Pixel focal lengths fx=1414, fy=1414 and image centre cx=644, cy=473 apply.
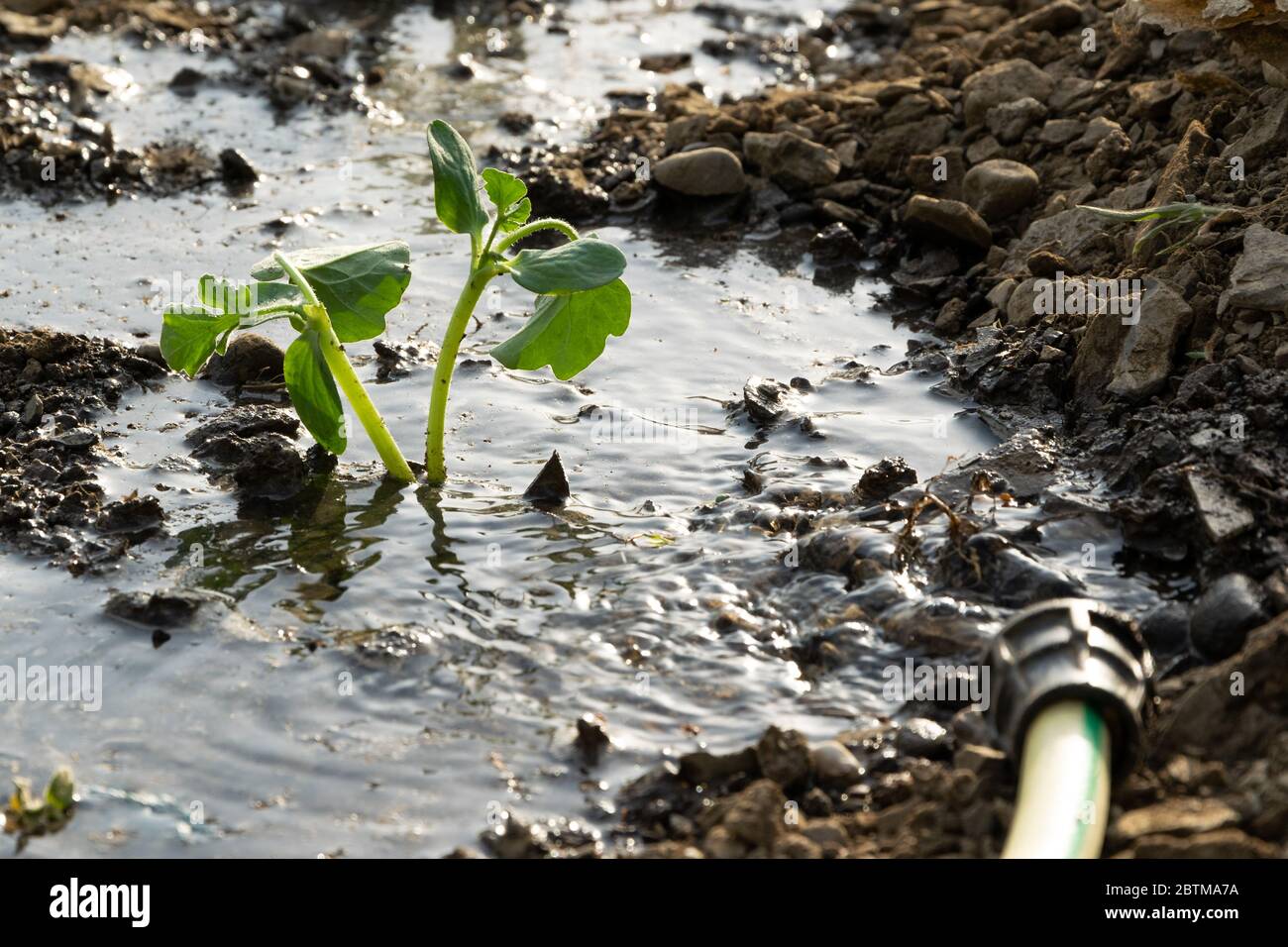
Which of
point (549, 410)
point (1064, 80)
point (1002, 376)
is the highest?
point (1064, 80)

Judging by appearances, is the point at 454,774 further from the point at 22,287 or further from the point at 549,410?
the point at 22,287

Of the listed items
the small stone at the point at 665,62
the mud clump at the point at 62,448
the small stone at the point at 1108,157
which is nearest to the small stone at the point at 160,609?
the mud clump at the point at 62,448

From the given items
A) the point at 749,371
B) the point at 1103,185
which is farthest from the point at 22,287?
the point at 1103,185

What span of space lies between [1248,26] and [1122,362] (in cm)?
166

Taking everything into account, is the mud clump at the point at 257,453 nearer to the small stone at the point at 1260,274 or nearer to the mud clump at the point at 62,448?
the mud clump at the point at 62,448

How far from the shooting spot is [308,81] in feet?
28.8

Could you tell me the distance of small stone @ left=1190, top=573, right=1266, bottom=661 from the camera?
3.59 metres

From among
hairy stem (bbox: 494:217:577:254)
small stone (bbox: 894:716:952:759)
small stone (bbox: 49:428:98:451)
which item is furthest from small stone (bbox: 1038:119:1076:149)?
small stone (bbox: 49:428:98:451)

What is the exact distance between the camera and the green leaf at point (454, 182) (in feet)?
14.5

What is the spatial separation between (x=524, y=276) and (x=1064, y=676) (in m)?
2.11

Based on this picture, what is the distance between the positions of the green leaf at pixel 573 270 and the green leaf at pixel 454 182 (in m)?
0.26

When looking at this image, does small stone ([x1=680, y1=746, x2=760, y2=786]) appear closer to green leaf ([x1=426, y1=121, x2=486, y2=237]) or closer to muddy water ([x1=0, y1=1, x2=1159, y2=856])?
muddy water ([x1=0, y1=1, x2=1159, y2=856])

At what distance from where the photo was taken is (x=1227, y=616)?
3.62 metres

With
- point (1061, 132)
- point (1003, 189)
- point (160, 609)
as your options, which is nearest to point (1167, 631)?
point (160, 609)
